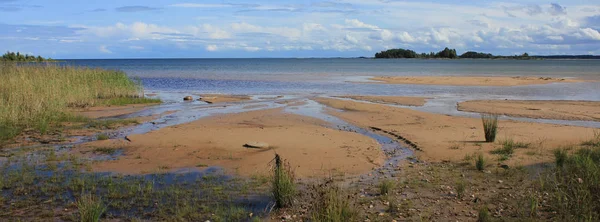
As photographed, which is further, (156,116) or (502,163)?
(156,116)

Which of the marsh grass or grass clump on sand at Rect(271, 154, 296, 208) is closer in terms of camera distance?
grass clump on sand at Rect(271, 154, 296, 208)

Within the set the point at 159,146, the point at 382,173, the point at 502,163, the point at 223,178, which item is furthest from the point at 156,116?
the point at 502,163

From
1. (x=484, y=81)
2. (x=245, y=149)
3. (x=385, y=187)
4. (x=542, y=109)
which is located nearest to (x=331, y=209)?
(x=385, y=187)

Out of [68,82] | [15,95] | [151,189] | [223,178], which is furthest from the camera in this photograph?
[68,82]

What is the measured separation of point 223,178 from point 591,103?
65.8 ft

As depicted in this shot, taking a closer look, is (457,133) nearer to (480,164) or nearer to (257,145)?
(480,164)

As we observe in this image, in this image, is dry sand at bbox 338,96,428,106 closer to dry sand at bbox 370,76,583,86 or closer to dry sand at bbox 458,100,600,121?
dry sand at bbox 458,100,600,121

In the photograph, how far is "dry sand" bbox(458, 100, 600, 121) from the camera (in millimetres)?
17812

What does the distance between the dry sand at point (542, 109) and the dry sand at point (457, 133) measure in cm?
291

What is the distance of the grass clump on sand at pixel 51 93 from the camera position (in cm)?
1422

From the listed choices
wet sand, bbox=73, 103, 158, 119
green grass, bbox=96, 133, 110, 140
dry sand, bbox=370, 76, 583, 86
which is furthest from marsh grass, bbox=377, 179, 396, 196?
dry sand, bbox=370, 76, 583, 86

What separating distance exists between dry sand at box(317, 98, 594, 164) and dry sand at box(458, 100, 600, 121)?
2.91 meters

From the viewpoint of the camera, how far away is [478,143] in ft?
Answer: 38.8

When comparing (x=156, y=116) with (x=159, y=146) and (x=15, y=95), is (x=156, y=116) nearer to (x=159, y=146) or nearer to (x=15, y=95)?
(x=15, y=95)
